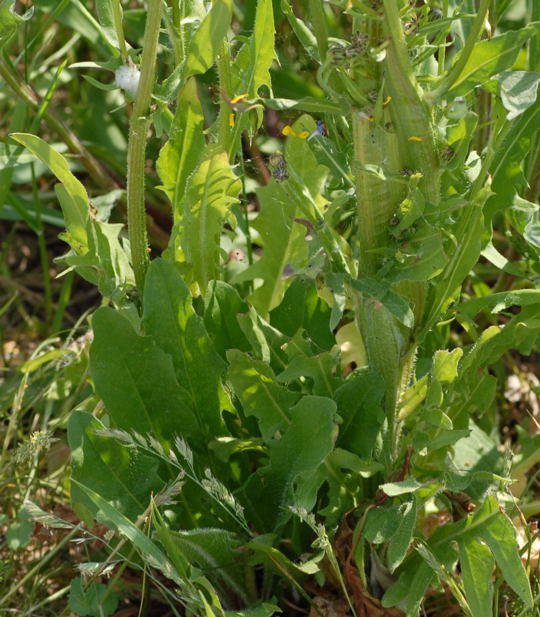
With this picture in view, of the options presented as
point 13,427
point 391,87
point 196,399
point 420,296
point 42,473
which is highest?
point 391,87

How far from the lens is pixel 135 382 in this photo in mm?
1494

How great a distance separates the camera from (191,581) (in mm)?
1304

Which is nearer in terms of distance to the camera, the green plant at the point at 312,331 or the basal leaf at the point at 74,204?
the green plant at the point at 312,331

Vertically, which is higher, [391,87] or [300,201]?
[391,87]

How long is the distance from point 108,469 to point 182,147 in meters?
0.59

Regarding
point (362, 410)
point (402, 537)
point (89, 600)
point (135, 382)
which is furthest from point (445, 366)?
point (89, 600)

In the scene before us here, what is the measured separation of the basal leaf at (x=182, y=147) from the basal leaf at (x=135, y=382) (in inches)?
10.8

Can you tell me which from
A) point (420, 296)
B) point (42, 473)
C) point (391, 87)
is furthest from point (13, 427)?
point (391, 87)

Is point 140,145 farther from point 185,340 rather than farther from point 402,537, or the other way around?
point 402,537

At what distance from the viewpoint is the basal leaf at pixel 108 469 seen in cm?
142

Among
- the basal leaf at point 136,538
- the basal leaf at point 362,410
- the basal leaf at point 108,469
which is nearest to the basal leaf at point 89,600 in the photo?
the basal leaf at point 108,469

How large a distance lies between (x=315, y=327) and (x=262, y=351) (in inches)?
8.5

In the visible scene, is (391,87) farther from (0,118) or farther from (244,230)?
(0,118)

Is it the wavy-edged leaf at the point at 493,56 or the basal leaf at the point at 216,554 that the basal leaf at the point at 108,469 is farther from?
the wavy-edged leaf at the point at 493,56
